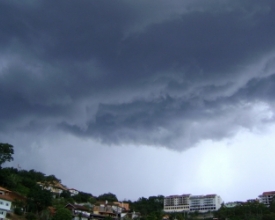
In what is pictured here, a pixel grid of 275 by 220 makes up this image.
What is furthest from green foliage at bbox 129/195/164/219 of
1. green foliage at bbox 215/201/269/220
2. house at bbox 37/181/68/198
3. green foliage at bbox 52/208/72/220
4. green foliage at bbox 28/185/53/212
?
green foliage at bbox 28/185/53/212

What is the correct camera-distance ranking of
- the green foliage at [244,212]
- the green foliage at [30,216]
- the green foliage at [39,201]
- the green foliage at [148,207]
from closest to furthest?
Result: the green foliage at [30,216]
the green foliage at [39,201]
the green foliage at [148,207]
the green foliage at [244,212]

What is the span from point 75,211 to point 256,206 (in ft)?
222

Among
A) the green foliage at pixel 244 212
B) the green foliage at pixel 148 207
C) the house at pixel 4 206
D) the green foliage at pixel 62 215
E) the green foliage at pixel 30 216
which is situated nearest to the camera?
the green foliage at pixel 30 216

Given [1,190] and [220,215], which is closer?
[1,190]

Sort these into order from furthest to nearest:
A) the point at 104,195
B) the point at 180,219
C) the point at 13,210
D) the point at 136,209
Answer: the point at 104,195 < the point at 136,209 < the point at 180,219 < the point at 13,210

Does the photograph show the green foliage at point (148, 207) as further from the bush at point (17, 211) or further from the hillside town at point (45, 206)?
the bush at point (17, 211)

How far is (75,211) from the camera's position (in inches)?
3981

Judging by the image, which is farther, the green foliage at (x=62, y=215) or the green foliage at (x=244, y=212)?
the green foliage at (x=244, y=212)

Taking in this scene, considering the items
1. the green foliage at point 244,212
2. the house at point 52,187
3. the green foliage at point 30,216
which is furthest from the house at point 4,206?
the green foliage at point 244,212

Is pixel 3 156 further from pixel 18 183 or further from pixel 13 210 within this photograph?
pixel 13 210

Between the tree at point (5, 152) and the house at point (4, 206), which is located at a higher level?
the tree at point (5, 152)

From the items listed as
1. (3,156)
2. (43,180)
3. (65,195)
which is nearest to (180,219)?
(65,195)

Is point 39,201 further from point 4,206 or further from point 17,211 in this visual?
point 4,206

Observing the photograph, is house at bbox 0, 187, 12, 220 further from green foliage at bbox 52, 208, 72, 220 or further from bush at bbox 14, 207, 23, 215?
green foliage at bbox 52, 208, 72, 220
